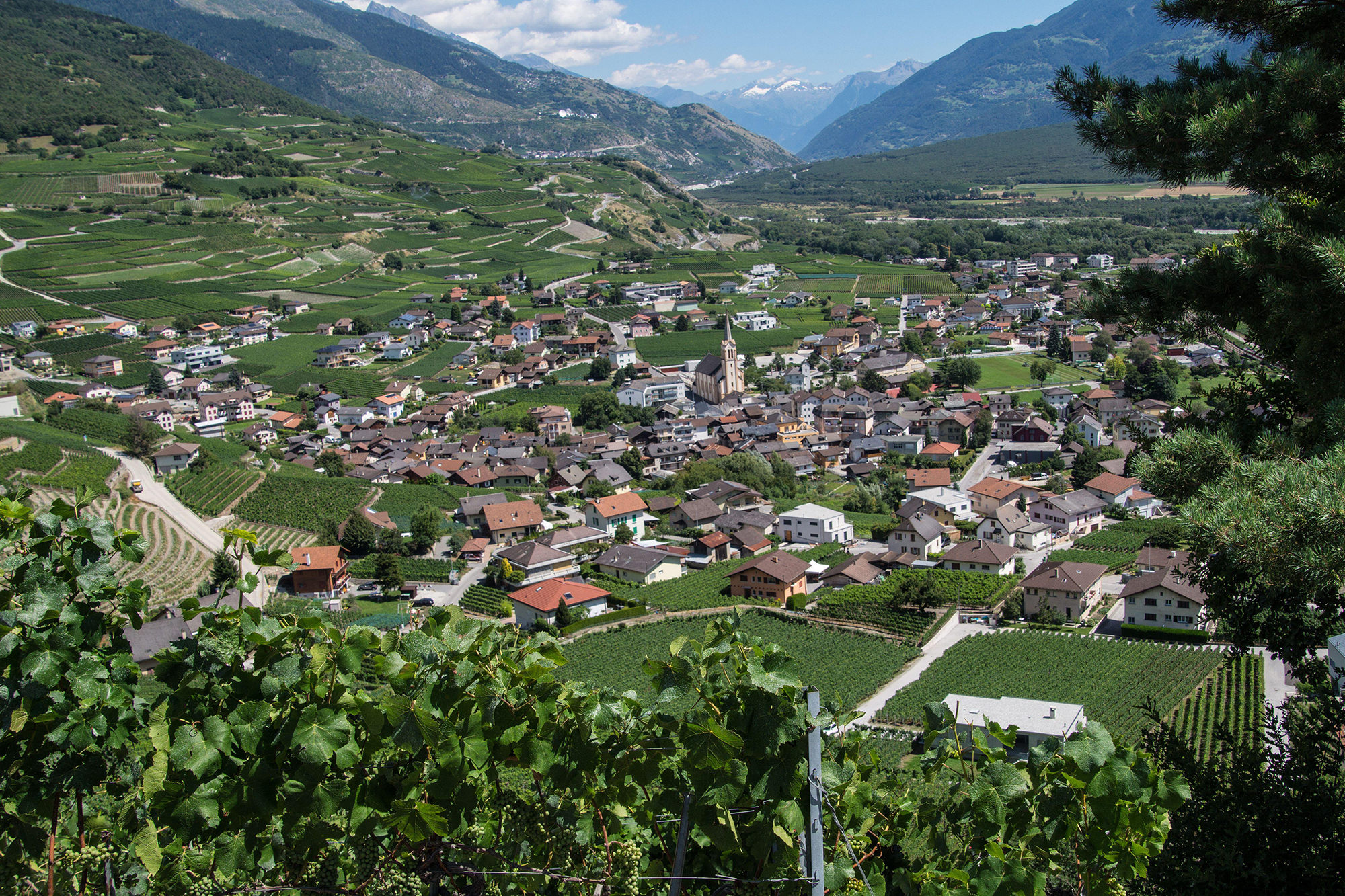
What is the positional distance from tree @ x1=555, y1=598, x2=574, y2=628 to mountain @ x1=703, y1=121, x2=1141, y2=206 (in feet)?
351

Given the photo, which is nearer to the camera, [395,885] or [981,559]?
[395,885]

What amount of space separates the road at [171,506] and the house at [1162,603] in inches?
786

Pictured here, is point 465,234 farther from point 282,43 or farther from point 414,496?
point 282,43

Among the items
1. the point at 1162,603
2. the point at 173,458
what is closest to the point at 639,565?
the point at 1162,603

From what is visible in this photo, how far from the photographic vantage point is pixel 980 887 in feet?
7.16

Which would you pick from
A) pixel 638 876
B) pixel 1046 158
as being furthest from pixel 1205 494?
pixel 1046 158

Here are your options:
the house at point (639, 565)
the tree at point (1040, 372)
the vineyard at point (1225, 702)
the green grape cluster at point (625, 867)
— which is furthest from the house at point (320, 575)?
Answer: the tree at point (1040, 372)

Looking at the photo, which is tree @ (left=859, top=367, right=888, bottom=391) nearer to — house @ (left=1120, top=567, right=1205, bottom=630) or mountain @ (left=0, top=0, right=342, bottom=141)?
house @ (left=1120, top=567, right=1205, bottom=630)

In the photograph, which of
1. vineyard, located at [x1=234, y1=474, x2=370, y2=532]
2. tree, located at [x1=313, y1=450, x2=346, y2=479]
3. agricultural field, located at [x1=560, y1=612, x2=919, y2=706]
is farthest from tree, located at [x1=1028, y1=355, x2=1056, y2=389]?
vineyard, located at [x1=234, y1=474, x2=370, y2=532]

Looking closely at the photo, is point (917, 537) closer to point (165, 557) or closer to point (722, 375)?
point (165, 557)

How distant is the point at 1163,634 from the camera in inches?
722

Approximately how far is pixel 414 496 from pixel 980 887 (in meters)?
28.8

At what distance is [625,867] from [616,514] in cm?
2463

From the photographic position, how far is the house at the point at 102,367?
4059 cm
